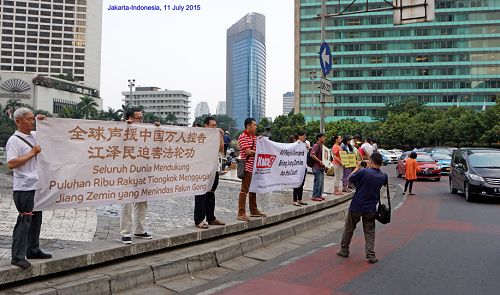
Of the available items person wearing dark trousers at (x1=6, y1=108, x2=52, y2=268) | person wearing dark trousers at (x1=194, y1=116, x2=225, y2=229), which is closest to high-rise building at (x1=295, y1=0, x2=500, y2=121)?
person wearing dark trousers at (x1=194, y1=116, x2=225, y2=229)

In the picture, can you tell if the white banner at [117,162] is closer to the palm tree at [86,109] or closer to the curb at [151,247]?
the curb at [151,247]

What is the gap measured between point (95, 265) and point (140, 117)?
2.12 metres

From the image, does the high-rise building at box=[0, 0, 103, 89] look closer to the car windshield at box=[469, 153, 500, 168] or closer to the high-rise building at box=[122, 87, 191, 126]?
the high-rise building at box=[122, 87, 191, 126]

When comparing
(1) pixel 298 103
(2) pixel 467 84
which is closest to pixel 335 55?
(1) pixel 298 103

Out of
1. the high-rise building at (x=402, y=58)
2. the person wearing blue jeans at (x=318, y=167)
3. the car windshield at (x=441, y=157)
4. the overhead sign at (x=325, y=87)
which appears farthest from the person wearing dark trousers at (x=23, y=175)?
the high-rise building at (x=402, y=58)

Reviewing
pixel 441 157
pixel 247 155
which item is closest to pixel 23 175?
pixel 247 155

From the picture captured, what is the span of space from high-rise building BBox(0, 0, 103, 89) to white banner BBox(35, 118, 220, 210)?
14819 centimetres

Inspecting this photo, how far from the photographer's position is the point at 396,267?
5781 mm

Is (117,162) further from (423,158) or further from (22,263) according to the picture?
(423,158)

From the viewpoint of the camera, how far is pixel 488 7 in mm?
94438

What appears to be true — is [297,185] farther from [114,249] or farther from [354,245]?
[114,249]

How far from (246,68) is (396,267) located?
518ft

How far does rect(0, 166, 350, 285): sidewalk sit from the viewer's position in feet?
15.2

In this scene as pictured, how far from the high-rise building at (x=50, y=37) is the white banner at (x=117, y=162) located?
14819 centimetres
